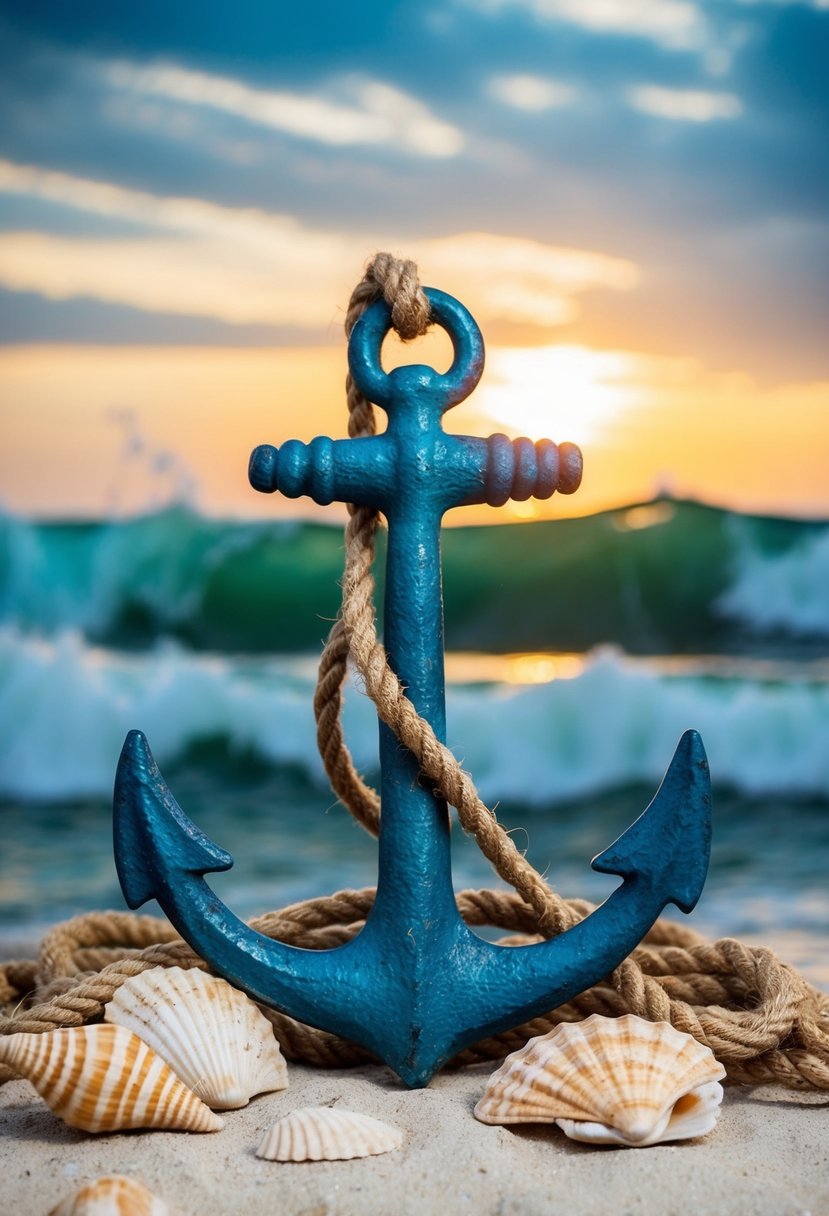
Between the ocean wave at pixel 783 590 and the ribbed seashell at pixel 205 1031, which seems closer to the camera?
the ribbed seashell at pixel 205 1031

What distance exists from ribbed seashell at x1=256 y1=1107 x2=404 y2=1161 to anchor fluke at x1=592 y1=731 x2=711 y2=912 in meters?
0.39

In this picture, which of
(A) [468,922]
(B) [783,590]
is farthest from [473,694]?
(A) [468,922]

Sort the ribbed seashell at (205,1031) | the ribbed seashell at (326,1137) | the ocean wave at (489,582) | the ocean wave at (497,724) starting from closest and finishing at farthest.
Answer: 1. the ribbed seashell at (326,1137)
2. the ribbed seashell at (205,1031)
3. the ocean wave at (497,724)
4. the ocean wave at (489,582)

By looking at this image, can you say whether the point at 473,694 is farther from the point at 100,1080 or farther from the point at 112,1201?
the point at 112,1201

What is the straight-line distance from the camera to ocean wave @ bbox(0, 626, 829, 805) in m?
5.17

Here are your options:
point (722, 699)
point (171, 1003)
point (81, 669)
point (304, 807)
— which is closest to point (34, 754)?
point (81, 669)

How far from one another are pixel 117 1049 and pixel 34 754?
4135 millimetres

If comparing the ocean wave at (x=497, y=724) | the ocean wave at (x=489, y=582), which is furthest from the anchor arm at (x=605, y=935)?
the ocean wave at (x=489, y=582)

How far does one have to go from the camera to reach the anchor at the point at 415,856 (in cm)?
160

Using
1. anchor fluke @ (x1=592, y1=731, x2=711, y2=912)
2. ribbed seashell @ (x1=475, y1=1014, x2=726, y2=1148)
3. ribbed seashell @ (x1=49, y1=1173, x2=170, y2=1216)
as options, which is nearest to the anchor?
anchor fluke @ (x1=592, y1=731, x2=711, y2=912)

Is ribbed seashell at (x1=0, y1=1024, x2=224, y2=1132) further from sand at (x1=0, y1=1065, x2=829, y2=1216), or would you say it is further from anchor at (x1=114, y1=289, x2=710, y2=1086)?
anchor at (x1=114, y1=289, x2=710, y2=1086)

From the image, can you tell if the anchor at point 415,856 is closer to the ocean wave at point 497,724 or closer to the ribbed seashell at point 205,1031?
the ribbed seashell at point 205,1031

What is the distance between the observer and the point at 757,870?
4.41m

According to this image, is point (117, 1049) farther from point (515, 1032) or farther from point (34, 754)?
point (34, 754)
